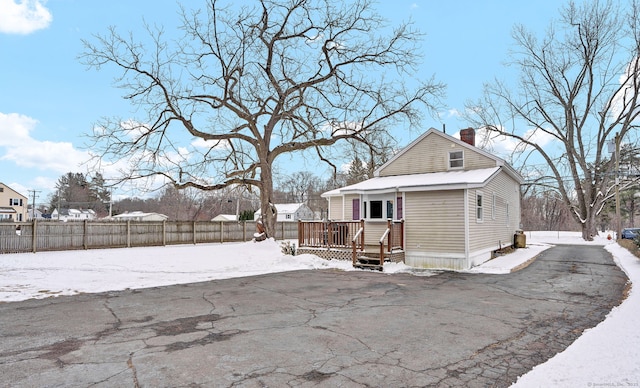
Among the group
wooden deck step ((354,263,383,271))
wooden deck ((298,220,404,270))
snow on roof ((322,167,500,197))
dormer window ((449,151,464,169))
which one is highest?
dormer window ((449,151,464,169))

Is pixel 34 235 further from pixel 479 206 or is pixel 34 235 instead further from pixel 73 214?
pixel 73 214

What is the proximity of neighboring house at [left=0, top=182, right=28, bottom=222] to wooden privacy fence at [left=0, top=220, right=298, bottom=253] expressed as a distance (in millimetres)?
44033

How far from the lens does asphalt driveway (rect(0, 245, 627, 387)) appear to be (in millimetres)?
3658

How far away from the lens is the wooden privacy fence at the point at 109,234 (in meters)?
16.0

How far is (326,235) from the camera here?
49.5 feet

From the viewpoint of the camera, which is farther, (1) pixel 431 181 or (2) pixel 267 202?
(2) pixel 267 202

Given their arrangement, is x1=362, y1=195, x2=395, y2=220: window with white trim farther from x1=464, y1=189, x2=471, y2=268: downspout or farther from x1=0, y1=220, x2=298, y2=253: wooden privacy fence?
x1=0, y1=220, x2=298, y2=253: wooden privacy fence

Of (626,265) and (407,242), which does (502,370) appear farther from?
(626,265)

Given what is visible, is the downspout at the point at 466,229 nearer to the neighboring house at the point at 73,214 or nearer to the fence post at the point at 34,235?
the fence post at the point at 34,235

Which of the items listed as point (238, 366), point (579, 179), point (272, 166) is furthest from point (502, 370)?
point (579, 179)

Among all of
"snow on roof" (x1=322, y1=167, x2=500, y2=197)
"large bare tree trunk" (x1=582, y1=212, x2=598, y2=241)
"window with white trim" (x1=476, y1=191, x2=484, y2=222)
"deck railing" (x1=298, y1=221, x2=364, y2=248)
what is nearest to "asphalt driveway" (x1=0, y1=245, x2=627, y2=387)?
"snow on roof" (x1=322, y1=167, x2=500, y2=197)

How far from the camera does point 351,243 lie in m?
14.1

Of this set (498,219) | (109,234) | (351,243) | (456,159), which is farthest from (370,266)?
(109,234)

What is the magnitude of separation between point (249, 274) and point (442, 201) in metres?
7.09
